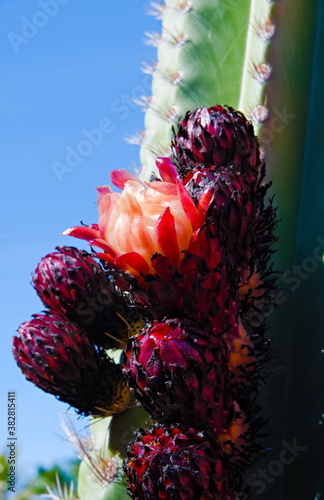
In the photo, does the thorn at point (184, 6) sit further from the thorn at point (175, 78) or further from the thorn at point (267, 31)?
the thorn at point (267, 31)

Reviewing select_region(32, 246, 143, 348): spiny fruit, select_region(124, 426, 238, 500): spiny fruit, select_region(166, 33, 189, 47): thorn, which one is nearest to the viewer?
select_region(124, 426, 238, 500): spiny fruit

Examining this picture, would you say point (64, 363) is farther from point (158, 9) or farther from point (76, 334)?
point (158, 9)

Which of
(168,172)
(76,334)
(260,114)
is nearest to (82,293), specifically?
(76,334)

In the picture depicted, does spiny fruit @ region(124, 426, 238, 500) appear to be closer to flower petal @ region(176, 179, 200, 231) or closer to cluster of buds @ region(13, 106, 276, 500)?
cluster of buds @ region(13, 106, 276, 500)

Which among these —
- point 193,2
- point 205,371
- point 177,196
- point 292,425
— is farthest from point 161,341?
point 193,2

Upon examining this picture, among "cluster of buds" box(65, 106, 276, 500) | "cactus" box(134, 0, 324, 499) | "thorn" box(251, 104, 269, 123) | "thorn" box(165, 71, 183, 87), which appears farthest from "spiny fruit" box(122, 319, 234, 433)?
"thorn" box(165, 71, 183, 87)

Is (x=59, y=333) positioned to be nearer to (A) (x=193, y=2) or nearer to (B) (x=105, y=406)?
(B) (x=105, y=406)

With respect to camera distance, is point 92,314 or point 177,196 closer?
point 177,196
